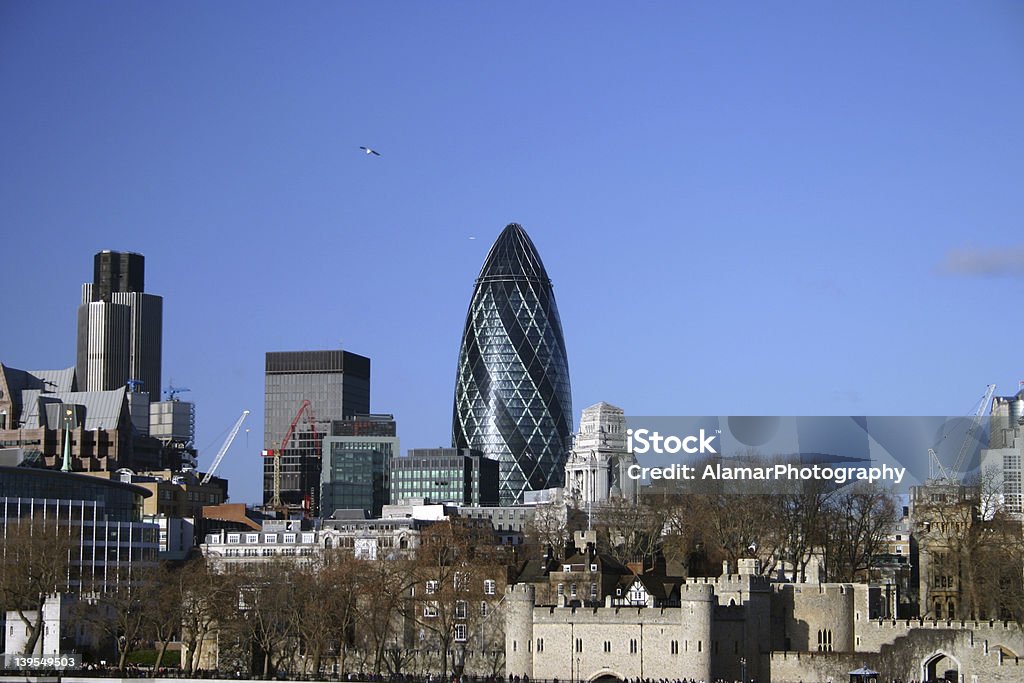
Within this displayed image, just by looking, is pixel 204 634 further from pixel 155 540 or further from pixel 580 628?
pixel 155 540

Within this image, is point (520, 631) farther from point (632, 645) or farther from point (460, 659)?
point (460, 659)

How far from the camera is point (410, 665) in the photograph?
108 metres

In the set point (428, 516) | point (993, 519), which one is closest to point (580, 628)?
point (993, 519)

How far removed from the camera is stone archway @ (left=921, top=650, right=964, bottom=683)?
90.6 metres

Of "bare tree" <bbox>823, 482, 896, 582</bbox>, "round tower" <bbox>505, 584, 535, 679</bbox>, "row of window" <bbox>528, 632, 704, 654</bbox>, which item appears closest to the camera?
"row of window" <bbox>528, 632, 704, 654</bbox>

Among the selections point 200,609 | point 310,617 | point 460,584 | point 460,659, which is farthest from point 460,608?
point 200,609

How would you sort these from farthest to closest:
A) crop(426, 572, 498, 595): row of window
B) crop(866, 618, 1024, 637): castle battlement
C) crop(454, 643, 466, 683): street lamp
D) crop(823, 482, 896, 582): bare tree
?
crop(823, 482, 896, 582): bare tree, crop(426, 572, 498, 595): row of window, crop(454, 643, 466, 683): street lamp, crop(866, 618, 1024, 637): castle battlement

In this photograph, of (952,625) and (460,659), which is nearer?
(952,625)

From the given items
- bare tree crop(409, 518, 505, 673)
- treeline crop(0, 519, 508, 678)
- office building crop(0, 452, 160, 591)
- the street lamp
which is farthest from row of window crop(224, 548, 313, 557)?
the street lamp

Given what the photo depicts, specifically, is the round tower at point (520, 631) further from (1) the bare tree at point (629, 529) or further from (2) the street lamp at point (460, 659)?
(1) the bare tree at point (629, 529)

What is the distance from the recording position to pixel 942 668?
91188 mm

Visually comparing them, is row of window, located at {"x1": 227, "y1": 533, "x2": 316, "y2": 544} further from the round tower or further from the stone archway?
the stone archway

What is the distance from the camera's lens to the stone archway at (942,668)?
297 feet

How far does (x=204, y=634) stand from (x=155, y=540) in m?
46.2
